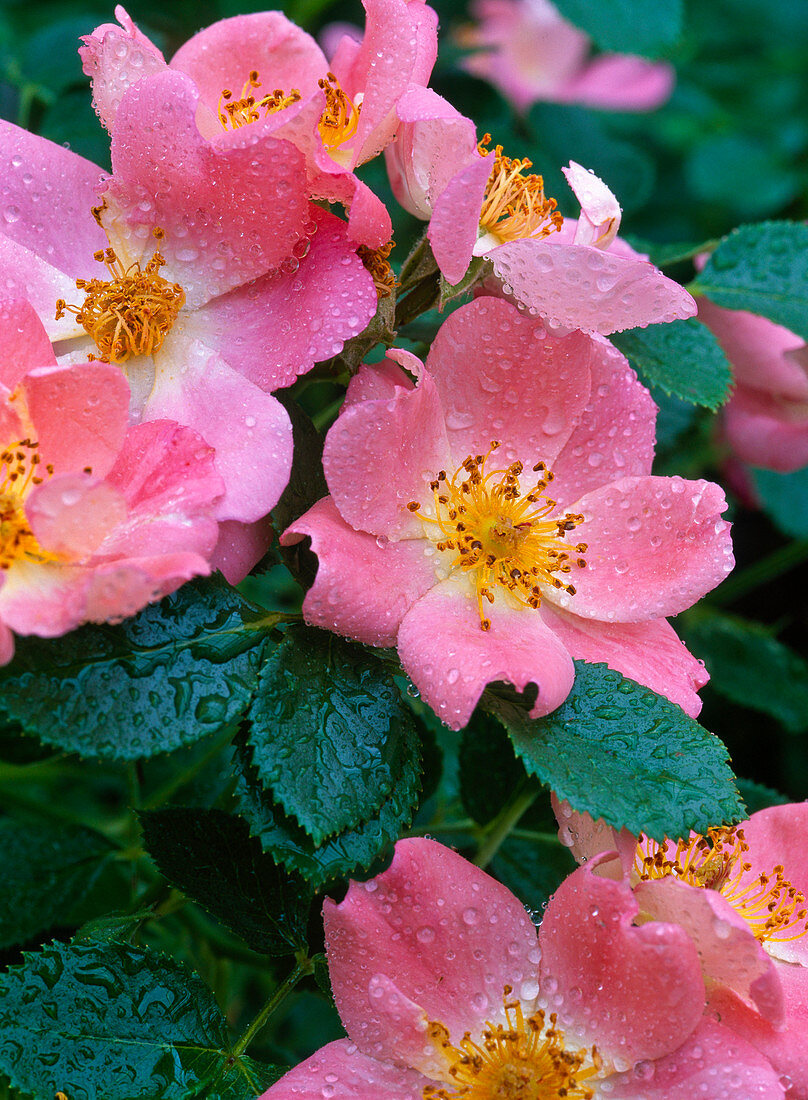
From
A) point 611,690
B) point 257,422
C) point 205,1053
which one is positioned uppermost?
point 257,422

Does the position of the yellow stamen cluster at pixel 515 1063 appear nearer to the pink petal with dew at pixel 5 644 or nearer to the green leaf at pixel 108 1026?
the green leaf at pixel 108 1026

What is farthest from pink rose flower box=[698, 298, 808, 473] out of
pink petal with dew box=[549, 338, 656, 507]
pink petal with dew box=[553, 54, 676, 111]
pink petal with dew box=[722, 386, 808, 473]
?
pink petal with dew box=[553, 54, 676, 111]

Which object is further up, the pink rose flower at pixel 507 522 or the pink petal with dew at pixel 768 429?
the pink rose flower at pixel 507 522

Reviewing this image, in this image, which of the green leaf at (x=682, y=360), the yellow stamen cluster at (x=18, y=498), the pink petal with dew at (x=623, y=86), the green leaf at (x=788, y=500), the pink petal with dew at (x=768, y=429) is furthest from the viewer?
the pink petal with dew at (x=623, y=86)

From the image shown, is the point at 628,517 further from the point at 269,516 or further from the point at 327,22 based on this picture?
the point at 327,22

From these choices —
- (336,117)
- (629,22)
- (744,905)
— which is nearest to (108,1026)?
(744,905)

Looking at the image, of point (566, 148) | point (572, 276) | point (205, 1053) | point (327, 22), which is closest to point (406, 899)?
point (205, 1053)

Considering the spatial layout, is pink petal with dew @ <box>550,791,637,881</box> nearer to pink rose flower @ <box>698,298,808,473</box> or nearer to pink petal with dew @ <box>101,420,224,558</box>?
pink petal with dew @ <box>101,420,224,558</box>

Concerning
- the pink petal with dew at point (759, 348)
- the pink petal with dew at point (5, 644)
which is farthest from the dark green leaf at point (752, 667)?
the pink petal with dew at point (5, 644)
